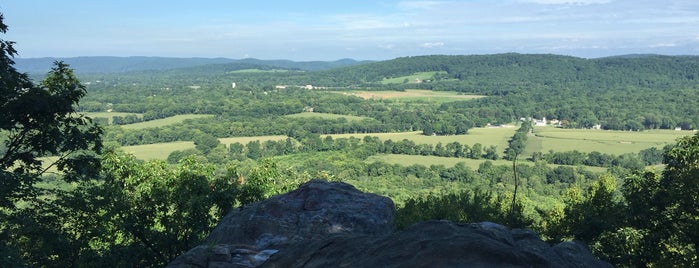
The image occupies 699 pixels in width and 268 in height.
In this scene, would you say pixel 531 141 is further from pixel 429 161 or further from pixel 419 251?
pixel 419 251

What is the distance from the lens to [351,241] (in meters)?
8.07

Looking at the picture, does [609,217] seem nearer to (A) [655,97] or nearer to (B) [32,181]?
(B) [32,181]

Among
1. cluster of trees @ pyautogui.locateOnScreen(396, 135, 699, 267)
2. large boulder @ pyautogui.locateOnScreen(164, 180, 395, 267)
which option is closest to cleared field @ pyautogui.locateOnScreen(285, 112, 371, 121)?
cluster of trees @ pyautogui.locateOnScreen(396, 135, 699, 267)

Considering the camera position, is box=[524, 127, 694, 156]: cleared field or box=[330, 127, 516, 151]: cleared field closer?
box=[524, 127, 694, 156]: cleared field

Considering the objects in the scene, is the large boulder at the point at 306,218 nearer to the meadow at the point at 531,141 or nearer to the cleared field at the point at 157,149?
the cleared field at the point at 157,149

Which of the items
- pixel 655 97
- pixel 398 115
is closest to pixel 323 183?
pixel 398 115

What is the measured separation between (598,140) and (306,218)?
431 feet

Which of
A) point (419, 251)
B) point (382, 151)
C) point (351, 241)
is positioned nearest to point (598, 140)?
point (382, 151)

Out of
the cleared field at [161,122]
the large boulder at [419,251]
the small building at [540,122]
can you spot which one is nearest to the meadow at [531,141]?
the small building at [540,122]

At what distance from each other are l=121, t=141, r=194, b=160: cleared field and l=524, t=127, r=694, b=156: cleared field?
276 feet

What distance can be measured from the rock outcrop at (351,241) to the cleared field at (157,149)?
86114 millimetres

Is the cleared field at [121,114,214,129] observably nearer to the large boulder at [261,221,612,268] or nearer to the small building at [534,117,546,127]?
the small building at [534,117,546,127]

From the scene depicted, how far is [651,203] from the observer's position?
2645 centimetres

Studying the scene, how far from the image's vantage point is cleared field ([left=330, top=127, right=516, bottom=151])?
5001 inches
